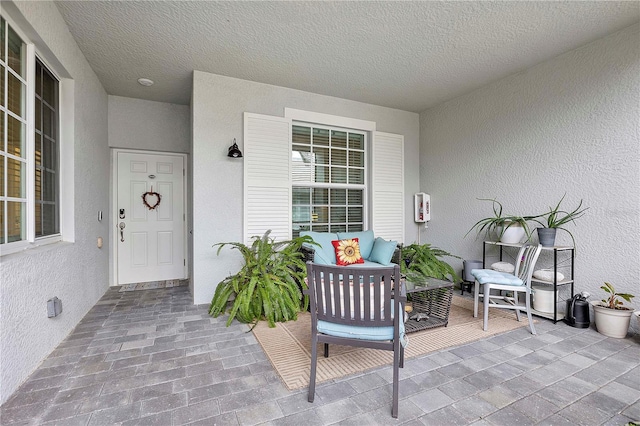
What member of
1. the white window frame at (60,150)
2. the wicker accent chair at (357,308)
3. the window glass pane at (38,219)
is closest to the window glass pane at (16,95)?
the white window frame at (60,150)

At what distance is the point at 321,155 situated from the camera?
437 centimetres

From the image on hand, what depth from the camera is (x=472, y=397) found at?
1.75 m

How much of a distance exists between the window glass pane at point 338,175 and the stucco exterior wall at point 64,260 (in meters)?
3.01

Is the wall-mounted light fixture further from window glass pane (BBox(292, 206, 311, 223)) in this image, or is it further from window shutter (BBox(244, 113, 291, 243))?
window glass pane (BBox(292, 206, 311, 223))

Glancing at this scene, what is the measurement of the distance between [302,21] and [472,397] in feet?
10.2

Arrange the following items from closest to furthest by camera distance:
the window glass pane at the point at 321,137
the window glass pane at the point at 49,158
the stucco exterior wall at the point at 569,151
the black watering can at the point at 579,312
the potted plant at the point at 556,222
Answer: the window glass pane at the point at 49,158 → the stucco exterior wall at the point at 569,151 → the black watering can at the point at 579,312 → the potted plant at the point at 556,222 → the window glass pane at the point at 321,137

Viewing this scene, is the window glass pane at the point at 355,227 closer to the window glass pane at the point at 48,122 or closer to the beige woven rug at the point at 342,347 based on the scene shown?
the beige woven rug at the point at 342,347

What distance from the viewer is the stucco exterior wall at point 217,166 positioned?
3.51 metres

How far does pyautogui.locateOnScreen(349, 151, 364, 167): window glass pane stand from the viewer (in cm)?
460

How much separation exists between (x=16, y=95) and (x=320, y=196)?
3236mm

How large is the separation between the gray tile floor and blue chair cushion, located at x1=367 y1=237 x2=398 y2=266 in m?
1.38

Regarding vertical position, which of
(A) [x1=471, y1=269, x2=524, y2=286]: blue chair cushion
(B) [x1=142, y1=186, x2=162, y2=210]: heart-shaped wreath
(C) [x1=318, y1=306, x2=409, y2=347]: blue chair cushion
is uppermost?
(B) [x1=142, y1=186, x2=162, y2=210]: heart-shaped wreath

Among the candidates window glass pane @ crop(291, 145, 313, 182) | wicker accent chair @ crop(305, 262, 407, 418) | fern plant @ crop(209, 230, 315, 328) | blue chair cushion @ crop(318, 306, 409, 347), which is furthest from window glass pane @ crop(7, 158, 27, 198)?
window glass pane @ crop(291, 145, 313, 182)

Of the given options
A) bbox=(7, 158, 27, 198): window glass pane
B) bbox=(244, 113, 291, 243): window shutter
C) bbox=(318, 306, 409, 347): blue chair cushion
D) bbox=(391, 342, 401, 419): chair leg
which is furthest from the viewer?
bbox=(244, 113, 291, 243): window shutter
